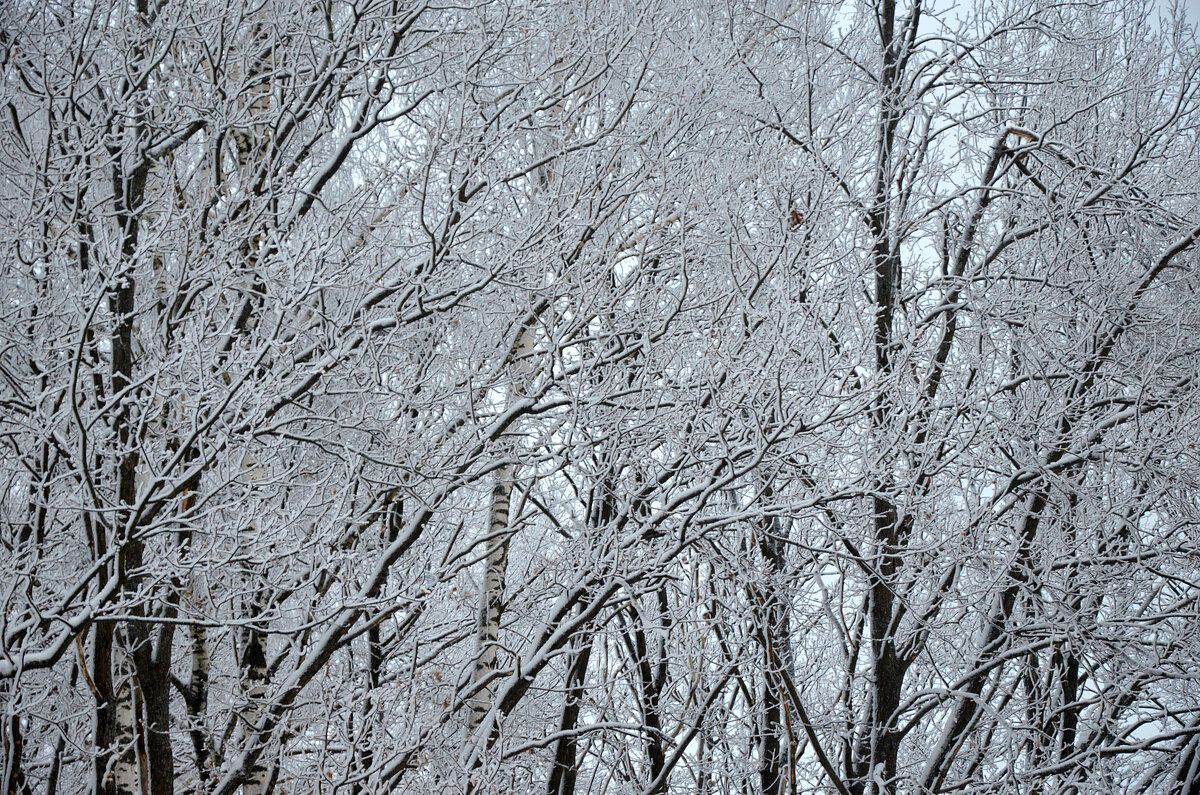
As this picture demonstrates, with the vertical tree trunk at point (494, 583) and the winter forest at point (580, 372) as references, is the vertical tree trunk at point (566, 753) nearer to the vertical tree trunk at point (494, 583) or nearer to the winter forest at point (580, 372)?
the winter forest at point (580, 372)

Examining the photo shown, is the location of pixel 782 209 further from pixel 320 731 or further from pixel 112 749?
pixel 320 731

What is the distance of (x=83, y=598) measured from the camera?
17.4ft

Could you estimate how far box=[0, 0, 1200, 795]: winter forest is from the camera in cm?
489

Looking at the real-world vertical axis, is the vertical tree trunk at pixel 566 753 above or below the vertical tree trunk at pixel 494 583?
below

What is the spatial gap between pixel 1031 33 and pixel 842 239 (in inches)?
102

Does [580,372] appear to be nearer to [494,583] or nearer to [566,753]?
[494,583]

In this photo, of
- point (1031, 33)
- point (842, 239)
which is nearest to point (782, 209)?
point (842, 239)

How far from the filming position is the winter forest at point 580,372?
4895 mm

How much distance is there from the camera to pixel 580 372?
559 cm

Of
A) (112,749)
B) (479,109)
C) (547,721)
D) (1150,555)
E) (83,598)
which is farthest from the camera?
(547,721)

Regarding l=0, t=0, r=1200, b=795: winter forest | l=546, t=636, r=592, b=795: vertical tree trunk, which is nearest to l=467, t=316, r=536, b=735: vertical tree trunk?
l=0, t=0, r=1200, b=795: winter forest

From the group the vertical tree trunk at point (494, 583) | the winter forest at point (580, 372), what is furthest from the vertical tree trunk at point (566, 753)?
the vertical tree trunk at point (494, 583)

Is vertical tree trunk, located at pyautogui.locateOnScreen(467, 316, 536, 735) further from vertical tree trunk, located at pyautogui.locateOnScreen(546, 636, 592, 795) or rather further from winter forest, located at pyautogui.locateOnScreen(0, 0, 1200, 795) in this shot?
vertical tree trunk, located at pyautogui.locateOnScreen(546, 636, 592, 795)

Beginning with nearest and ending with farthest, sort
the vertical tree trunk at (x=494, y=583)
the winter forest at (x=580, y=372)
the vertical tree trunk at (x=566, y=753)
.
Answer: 1. the winter forest at (x=580, y=372)
2. the vertical tree trunk at (x=494, y=583)
3. the vertical tree trunk at (x=566, y=753)
